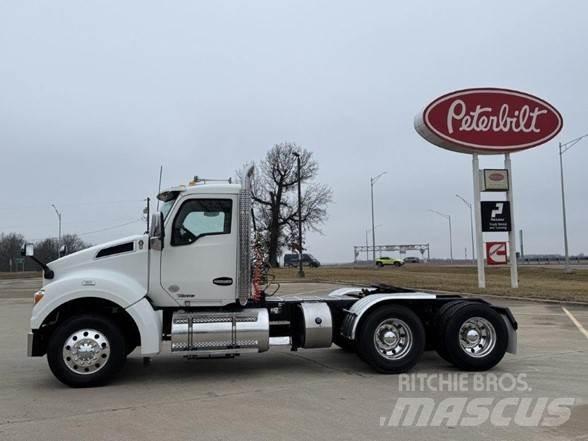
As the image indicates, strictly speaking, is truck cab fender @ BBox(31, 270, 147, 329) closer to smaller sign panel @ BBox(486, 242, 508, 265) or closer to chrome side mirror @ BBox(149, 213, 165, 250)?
chrome side mirror @ BBox(149, 213, 165, 250)

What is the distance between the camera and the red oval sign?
74.9 ft

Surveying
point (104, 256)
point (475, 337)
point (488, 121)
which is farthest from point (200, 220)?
point (488, 121)

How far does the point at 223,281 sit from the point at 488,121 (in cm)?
1815

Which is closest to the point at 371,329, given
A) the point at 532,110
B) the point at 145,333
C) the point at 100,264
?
the point at 145,333

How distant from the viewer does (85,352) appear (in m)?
7.53

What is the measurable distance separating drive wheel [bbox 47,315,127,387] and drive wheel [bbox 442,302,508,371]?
4688 mm

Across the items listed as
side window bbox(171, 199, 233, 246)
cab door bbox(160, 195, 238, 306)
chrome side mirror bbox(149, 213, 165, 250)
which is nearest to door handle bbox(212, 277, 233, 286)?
cab door bbox(160, 195, 238, 306)

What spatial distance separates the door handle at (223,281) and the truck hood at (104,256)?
1019 mm

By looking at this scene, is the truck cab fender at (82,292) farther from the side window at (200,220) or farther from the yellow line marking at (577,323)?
the yellow line marking at (577,323)

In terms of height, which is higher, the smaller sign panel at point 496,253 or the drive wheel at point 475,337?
the smaller sign panel at point 496,253

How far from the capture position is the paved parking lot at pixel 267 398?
18.1ft

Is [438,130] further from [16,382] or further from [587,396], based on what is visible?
[16,382]

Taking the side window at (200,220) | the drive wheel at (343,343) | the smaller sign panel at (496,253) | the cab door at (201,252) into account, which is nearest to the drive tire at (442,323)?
the drive wheel at (343,343)

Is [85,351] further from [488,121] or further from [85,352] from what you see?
[488,121]
